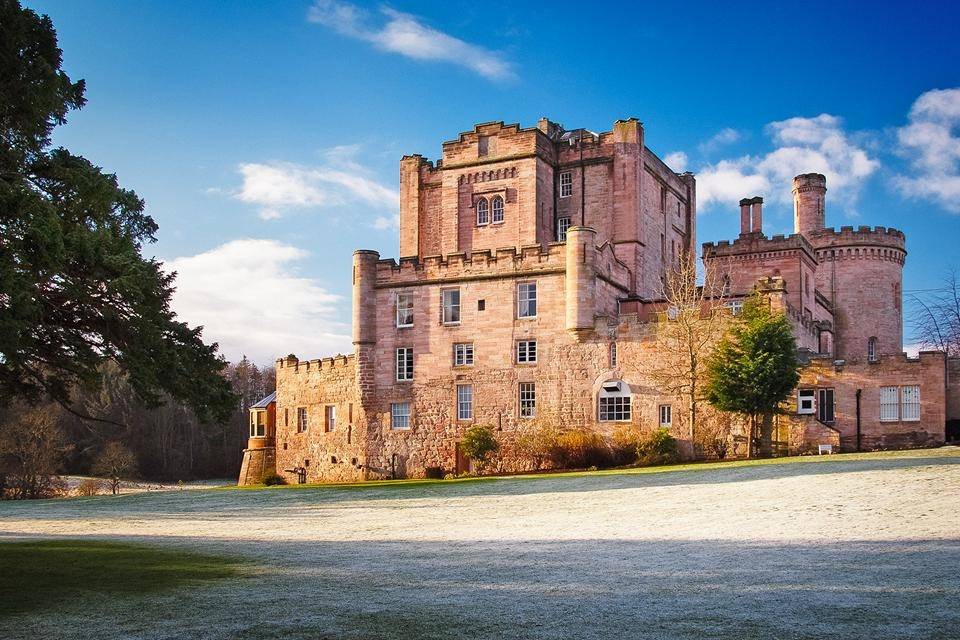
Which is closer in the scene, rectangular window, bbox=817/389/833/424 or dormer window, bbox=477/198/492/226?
rectangular window, bbox=817/389/833/424

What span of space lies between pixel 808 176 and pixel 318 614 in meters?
54.8

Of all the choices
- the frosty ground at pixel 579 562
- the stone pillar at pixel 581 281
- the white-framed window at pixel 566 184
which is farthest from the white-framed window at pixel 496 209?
the frosty ground at pixel 579 562

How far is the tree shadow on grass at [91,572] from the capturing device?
13.2m

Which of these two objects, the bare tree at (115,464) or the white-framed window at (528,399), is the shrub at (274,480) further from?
the white-framed window at (528,399)

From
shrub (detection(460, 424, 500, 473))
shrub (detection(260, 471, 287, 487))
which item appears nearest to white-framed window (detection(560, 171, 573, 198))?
shrub (detection(460, 424, 500, 473))

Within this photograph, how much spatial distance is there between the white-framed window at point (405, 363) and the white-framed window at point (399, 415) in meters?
1.17

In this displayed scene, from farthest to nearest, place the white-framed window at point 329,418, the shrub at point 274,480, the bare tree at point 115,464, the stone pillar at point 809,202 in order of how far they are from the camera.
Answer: the bare tree at point 115,464 → the stone pillar at point 809,202 → the shrub at point 274,480 → the white-framed window at point 329,418

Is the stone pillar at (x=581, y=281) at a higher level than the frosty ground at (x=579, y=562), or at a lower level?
higher

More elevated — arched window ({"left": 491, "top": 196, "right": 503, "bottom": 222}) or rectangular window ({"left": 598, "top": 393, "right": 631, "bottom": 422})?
arched window ({"left": 491, "top": 196, "right": 503, "bottom": 222})

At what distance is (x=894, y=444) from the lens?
38312 millimetres

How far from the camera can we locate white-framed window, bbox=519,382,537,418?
Result: 145 ft

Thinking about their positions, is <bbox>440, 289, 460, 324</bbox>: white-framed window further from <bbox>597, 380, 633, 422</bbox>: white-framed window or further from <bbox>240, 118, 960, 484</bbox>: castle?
<bbox>597, 380, 633, 422</bbox>: white-framed window

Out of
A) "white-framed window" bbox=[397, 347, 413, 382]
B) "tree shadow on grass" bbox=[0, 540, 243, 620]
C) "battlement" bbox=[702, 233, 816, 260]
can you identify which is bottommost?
"tree shadow on grass" bbox=[0, 540, 243, 620]

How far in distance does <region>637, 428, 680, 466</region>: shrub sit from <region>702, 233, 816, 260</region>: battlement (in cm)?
1610
